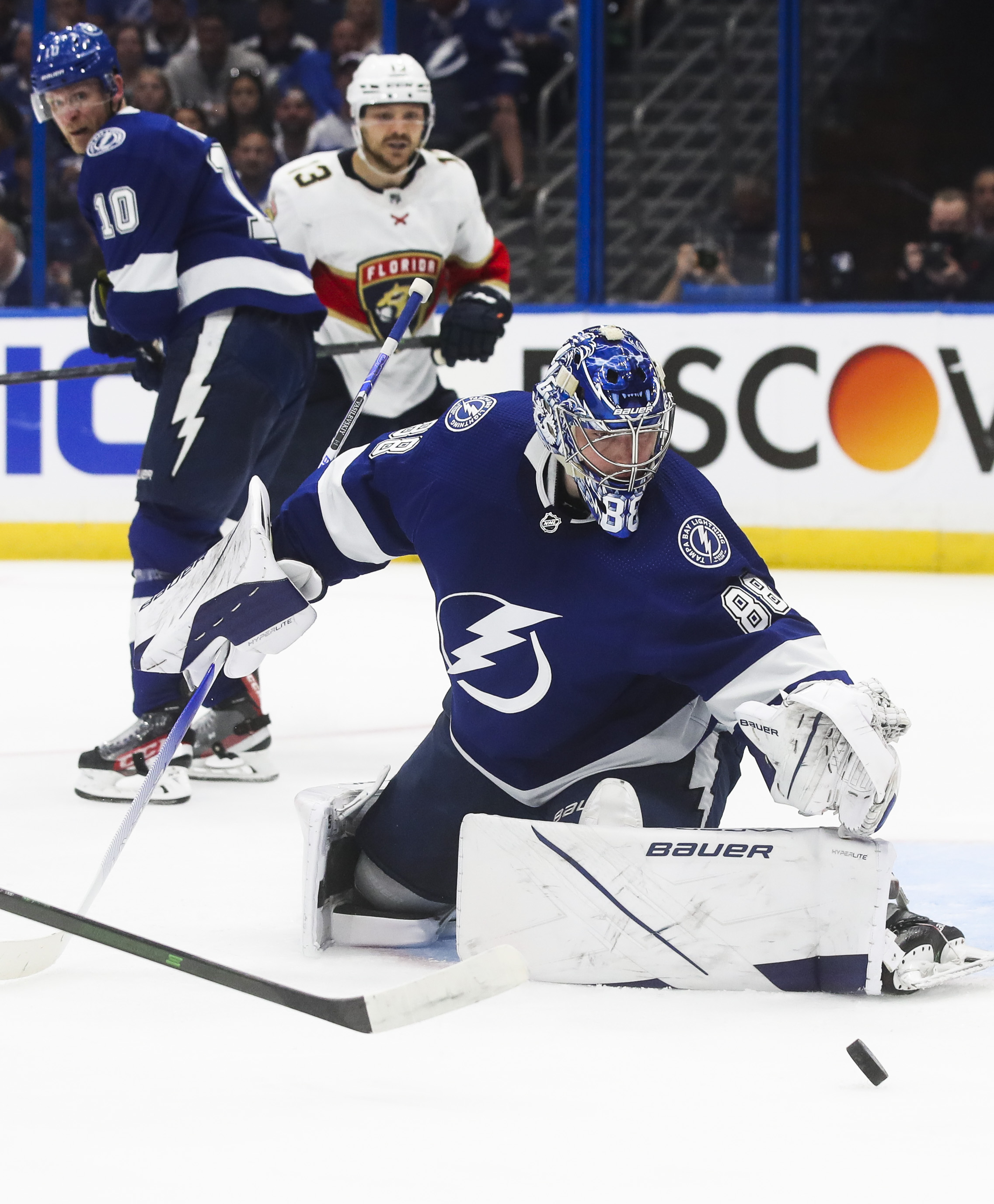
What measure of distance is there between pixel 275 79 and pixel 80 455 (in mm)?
1949

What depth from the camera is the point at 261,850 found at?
2.86 metres

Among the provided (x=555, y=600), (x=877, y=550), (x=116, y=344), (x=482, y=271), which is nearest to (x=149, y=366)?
(x=116, y=344)

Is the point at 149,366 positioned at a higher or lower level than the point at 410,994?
higher

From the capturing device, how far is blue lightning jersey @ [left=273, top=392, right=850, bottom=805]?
213 centimetres

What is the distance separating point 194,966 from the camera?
6.50ft

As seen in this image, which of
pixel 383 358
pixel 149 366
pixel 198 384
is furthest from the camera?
pixel 149 366

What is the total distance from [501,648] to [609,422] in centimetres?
32

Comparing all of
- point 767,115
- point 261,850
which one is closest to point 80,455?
point 767,115

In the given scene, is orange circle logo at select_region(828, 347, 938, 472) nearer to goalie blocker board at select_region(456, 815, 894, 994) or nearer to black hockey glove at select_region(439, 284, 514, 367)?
black hockey glove at select_region(439, 284, 514, 367)

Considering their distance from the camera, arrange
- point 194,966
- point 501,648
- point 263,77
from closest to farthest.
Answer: point 194,966 → point 501,648 → point 263,77

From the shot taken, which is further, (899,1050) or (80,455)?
(80,455)

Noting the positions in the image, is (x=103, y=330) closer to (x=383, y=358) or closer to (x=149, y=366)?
(x=149, y=366)

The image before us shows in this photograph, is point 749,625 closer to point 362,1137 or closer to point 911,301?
point 362,1137

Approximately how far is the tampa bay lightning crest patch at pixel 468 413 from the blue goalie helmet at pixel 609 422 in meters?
0.16
